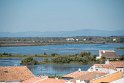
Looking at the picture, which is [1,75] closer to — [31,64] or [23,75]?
[23,75]

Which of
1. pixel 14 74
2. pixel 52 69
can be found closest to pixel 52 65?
pixel 52 69

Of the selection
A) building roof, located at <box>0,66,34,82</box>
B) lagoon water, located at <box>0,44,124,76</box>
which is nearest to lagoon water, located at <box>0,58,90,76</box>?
lagoon water, located at <box>0,44,124,76</box>

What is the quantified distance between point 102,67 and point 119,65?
0.60 metres

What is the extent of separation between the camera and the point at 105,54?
19906 millimetres

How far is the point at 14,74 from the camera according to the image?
9125mm

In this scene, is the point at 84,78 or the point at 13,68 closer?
the point at 84,78

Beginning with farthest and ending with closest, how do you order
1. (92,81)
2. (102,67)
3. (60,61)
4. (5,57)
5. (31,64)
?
1. (5,57)
2. (60,61)
3. (31,64)
4. (102,67)
5. (92,81)

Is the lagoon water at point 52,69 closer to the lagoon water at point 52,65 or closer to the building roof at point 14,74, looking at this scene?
the lagoon water at point 52,65

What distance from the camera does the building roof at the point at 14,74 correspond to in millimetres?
8949

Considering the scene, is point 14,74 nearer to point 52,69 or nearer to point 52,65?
point 52,69

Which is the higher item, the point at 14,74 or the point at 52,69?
the point at 14,74

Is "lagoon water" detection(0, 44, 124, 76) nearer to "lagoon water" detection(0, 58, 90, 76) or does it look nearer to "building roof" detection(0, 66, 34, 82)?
"lagoon water" detection(0, 58, 90, 76)

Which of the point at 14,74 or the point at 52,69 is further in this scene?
the point at 52,69

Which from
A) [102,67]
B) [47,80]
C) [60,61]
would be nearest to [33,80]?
[47,80]
